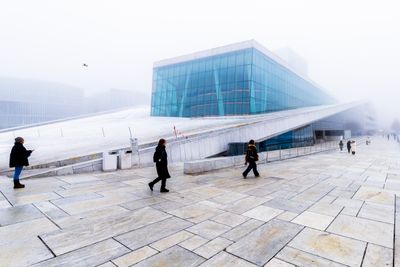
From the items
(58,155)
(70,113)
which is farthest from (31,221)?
(70,113)

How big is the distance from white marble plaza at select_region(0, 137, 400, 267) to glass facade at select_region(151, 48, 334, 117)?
3017 cm

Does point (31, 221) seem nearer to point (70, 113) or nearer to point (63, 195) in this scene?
point (63, 195)

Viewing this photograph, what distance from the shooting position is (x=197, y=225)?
5.33 metres

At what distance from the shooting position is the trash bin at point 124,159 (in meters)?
12.8

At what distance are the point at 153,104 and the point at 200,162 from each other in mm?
39232

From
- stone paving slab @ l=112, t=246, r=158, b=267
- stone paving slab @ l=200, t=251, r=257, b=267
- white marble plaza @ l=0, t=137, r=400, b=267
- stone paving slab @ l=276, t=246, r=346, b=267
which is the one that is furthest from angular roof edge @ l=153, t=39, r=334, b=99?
stone paving slab @ l=112, t=246, r=158, b=267

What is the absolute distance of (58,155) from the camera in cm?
1336

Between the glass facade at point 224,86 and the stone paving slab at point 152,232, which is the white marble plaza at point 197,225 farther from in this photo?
the glass facade at point 224,86

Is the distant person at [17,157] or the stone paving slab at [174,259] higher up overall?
the distant person at [17,157]

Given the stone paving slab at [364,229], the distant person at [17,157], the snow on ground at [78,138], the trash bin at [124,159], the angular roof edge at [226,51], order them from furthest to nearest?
the angular roof edge at [226,51] → the snow on ground at [78,138] → the trash bin at [124,159] → the distant person at [17,157] → the stone paving slab at [364,229]

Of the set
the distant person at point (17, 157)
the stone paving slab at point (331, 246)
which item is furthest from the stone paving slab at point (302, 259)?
the distant person at point (17, 157)

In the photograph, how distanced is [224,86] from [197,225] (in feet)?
117

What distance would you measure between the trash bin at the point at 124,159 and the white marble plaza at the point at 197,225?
11.2 ft

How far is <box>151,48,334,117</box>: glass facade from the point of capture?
38.1 meters
